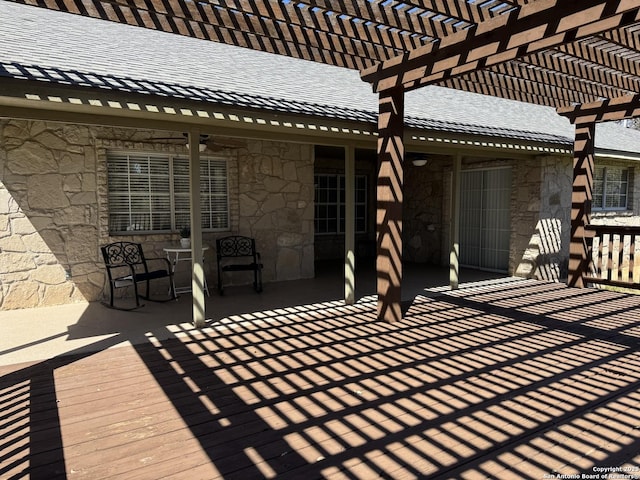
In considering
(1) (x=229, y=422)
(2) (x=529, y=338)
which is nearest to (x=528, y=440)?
(1) (x=229, y=422)

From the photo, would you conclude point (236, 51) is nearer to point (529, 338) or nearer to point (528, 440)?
point (529, 338)

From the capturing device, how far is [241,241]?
22.2 feet

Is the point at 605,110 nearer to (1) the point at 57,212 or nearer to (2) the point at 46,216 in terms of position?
(1) the point at 57,212

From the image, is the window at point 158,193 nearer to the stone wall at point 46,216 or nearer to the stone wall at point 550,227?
the stone wall at point 46,216

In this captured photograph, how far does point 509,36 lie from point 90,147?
17.2 feet

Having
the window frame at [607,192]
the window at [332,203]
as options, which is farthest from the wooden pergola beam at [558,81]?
the window at [332,203]

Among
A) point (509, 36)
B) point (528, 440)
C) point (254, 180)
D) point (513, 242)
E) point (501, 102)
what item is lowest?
point (528, 440)

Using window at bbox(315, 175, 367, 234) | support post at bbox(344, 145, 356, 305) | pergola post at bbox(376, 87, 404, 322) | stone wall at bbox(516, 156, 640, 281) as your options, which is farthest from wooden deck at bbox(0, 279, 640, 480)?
window at bbox(315, 175, 367, 234)

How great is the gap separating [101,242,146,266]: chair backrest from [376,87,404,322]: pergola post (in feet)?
11.2

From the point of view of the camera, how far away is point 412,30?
3689 mm

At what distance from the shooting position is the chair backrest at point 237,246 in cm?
661

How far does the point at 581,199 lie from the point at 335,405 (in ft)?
19.6

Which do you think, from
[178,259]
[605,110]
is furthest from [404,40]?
[178,259]

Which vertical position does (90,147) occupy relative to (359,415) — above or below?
above
